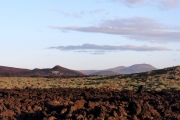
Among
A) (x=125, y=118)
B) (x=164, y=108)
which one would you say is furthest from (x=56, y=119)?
(x=164, y=108)

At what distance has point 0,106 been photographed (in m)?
14.8

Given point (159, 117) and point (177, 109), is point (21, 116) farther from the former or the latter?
point (177, 109)

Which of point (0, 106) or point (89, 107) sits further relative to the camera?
point (0, 106)

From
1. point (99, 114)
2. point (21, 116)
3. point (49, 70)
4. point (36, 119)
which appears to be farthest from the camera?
point (49, 70)

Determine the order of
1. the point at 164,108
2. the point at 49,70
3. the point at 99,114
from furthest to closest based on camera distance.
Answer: the point at 49,70 < the point at 164,108 < the point at 99,114

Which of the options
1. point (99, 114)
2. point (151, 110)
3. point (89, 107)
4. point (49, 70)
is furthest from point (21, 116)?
point (49, 70)

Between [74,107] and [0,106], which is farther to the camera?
[0,106]

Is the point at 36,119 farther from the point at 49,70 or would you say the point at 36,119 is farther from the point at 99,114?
the point at 49,70

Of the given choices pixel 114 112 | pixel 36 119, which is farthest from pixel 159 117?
pixel 36 119

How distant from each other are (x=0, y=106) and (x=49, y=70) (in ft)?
276

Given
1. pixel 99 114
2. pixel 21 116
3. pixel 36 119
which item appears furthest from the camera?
pixel 21 116

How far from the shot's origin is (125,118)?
1199 cm

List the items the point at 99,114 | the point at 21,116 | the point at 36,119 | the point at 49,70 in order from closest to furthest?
the point at 99,114 → the point at 36,119 → the point at 21,116 → the point at 49,70

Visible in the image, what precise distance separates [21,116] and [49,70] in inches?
3366
